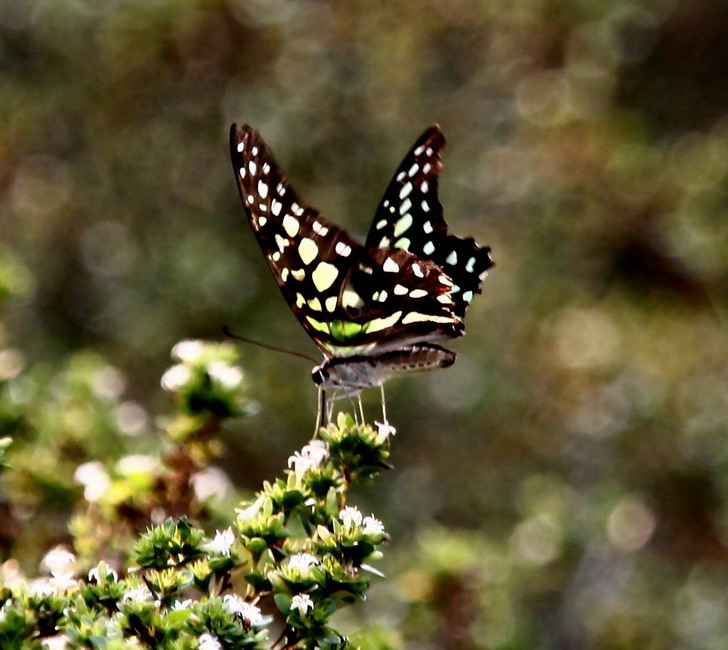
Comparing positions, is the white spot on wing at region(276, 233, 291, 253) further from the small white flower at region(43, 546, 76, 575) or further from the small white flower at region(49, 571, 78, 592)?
the small white flower at region(49, 571, 78, 592)

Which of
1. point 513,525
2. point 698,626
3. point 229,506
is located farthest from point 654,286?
point 229,506

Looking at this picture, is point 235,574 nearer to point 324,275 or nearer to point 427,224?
point 324,275

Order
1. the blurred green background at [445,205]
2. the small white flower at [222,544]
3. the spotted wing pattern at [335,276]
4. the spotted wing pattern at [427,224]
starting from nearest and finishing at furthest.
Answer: the small white flower at [222,544]
the spotted wing pattern at [335,276]
the spotted wing pattern at [427,224]
the blurred green background at [445,205]

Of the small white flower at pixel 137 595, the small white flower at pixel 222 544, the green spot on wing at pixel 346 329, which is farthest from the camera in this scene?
the green spot on wing at pixel 346 329

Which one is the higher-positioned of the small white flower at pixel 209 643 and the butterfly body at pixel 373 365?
the butterfly body at pixel 373 365

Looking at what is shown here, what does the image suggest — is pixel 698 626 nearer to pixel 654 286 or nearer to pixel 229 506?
pixel 654 286

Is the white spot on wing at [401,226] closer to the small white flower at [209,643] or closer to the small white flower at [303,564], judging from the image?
the small white flower at [303,564]

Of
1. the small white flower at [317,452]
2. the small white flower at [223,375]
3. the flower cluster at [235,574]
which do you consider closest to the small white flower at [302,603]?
the flower cluster at [235,574]

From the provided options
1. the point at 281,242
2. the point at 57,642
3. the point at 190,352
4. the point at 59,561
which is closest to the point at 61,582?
the point at 57,642
